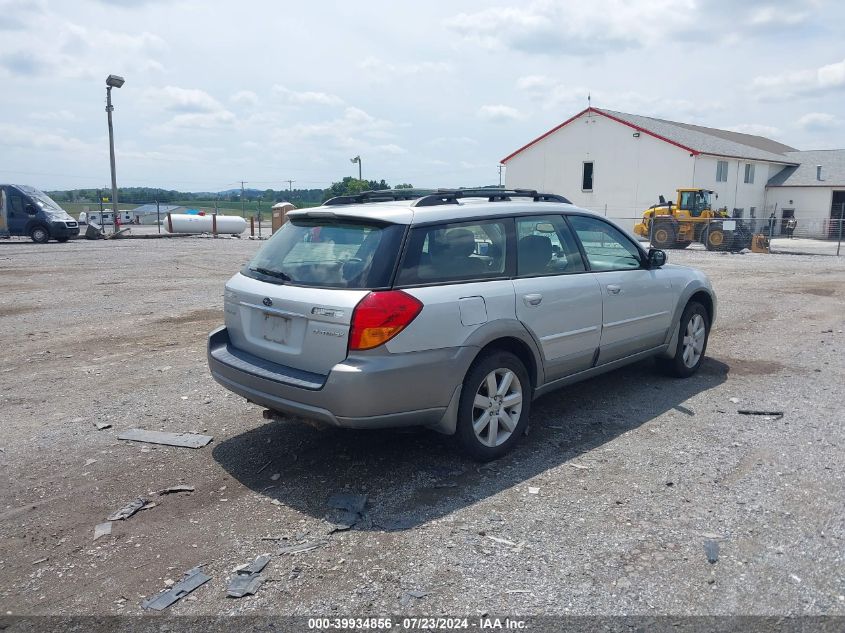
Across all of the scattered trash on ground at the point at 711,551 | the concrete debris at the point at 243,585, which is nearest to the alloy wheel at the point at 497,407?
the scattered trash on ground at the point at 711,551

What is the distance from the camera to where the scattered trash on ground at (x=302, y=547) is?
352 centimetres

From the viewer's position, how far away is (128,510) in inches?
157

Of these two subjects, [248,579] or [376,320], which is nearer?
[248,579]

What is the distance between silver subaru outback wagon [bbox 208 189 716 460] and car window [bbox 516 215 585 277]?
1cm

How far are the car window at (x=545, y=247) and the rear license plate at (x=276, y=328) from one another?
65.6 inches

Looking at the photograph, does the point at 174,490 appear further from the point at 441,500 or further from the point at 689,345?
the point at 689,345

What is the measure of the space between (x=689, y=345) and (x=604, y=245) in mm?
1714

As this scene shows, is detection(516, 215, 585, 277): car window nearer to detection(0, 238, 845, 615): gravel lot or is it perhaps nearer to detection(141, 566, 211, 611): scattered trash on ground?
detection(0, 238, 845, 615): gravel lot

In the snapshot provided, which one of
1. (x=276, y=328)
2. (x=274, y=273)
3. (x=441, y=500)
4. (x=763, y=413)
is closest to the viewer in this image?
(x=441, y=500)

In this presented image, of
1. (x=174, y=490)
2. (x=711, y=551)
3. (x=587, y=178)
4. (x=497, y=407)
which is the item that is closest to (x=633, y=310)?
(x=497, y=407)

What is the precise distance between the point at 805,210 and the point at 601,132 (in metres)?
14.8

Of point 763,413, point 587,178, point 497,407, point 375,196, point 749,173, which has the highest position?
point 749,173

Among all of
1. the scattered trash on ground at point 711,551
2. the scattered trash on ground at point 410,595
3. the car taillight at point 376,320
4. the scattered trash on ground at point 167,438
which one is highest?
the car taillight at point 376,320

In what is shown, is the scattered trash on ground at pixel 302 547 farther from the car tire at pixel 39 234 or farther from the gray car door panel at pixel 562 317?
the car tire at pixel 39 234
